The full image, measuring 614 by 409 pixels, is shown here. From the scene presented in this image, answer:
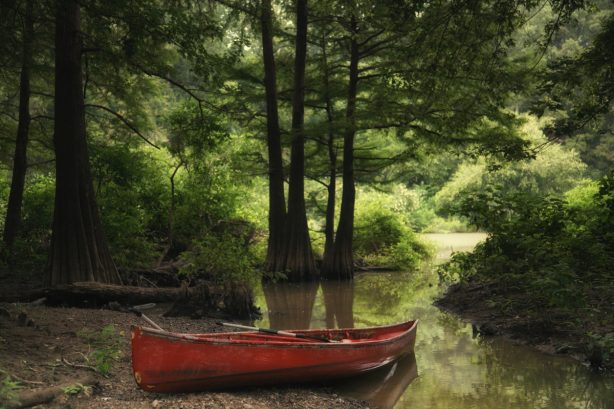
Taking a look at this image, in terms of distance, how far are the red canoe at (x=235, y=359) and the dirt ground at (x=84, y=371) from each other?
0.16 metres

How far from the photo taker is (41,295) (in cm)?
1014

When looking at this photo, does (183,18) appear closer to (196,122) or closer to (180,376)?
(196,122)

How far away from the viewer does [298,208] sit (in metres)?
17.8

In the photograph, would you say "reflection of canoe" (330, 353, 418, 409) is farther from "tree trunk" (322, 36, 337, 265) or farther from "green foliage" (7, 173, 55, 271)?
"tree trunk" (322, 36, 337, 265)

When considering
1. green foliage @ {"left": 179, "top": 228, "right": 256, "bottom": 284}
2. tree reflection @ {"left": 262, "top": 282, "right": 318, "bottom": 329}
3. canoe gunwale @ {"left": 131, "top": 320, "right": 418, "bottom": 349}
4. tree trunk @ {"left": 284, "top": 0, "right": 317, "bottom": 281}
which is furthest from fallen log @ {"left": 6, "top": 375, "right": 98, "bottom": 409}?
tree trunk @ {"left": 284, "top": 0, "right": 317, "bottom": 281}

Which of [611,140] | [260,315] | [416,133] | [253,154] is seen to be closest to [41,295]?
[260,315]

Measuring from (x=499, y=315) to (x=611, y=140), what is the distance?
28035 mm

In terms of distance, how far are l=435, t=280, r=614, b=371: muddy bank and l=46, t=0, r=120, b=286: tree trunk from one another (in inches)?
270

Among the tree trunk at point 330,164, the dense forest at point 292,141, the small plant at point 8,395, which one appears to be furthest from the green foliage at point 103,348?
the tree trunk at point 330,164

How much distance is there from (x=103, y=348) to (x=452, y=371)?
15.0ft

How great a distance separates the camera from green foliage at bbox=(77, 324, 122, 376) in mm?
6539

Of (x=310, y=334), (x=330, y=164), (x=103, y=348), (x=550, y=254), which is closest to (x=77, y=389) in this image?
(x=103, y=348)

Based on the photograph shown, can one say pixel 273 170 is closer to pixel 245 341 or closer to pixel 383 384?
pixel 383 384

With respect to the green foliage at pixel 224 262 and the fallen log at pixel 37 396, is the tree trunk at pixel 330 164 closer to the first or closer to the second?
the green foliage at pixel 224 262
